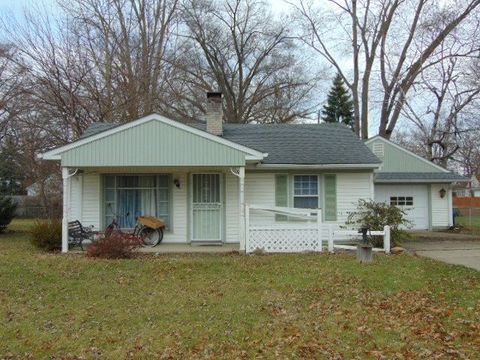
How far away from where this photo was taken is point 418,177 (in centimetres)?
2462

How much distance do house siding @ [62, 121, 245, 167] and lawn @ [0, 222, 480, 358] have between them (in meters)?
2.93

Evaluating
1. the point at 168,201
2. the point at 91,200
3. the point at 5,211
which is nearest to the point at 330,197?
the point at 168,201

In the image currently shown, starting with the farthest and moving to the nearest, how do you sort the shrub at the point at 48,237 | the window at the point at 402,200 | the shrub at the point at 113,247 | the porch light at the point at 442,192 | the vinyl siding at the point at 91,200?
1. the window at the point at 402,200
2. the porch light at the point at 442,192
3. the vinyl siding at the point at 91,200
4. the shrub at the point at 48,237
5. the shrub at the point at 113,247

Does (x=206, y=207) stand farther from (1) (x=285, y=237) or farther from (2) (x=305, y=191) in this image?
(2) (x=305, y=191)

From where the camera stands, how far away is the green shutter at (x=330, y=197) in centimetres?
1614

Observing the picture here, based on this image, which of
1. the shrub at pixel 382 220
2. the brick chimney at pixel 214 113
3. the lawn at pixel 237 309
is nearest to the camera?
the lawn at pixel 237 309

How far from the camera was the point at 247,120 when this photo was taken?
117 ft

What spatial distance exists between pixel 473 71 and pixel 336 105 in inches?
1019

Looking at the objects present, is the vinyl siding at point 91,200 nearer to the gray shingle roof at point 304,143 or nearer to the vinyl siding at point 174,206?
the vinyl siding at point 174,206

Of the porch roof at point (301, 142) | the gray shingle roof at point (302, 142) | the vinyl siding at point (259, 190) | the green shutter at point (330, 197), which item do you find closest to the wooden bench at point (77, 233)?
the porch roof at point (301, 142)

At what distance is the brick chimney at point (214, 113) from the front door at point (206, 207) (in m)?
2.18

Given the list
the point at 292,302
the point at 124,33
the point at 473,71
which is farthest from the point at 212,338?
the point at 124,33

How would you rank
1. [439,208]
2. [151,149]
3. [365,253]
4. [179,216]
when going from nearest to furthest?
[365,253]
[151,149]
[179,216]
[439,208]

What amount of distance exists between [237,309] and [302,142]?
1054 cm
